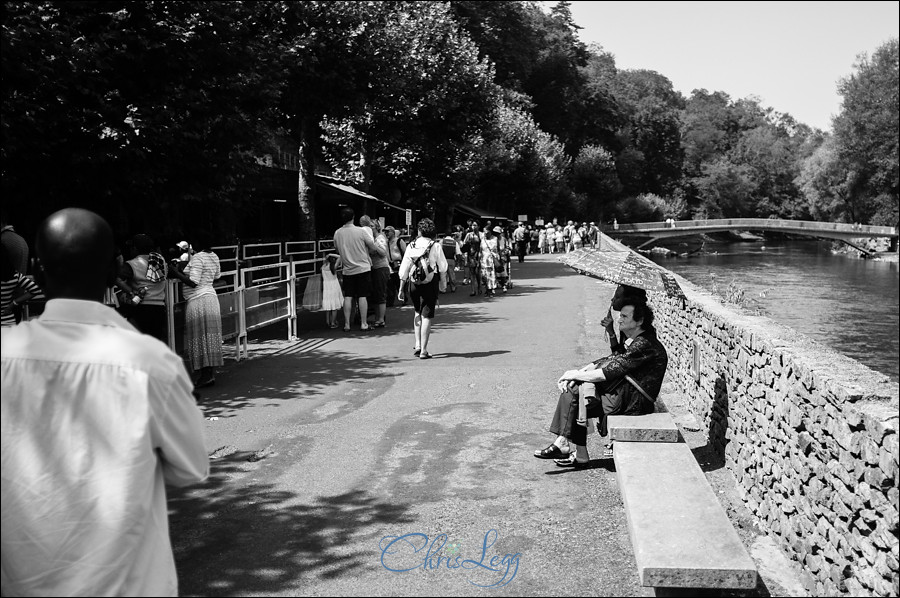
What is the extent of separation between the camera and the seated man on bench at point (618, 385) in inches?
253

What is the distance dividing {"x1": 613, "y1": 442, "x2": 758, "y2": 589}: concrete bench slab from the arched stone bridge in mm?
71401

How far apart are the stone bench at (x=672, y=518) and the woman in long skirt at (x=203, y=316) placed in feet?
16.3

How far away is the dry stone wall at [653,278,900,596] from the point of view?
3686mm

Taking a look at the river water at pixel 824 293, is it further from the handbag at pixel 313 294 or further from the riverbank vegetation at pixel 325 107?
the riverbank vegetation at pixel 325 107

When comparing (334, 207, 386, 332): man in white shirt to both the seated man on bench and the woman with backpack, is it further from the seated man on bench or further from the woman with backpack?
the seated man on bench

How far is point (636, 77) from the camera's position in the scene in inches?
4582

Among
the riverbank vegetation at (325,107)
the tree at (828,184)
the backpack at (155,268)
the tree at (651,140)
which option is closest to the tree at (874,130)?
the riverbank vegetation at (325,107)

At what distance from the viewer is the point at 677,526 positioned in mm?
4473

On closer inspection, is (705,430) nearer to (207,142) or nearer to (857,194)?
(207,142)

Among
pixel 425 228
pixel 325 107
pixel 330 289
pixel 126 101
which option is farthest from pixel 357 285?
pixel 325 107

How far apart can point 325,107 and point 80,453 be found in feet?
70.0

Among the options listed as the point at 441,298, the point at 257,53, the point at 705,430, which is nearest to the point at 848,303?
the point at 441,298

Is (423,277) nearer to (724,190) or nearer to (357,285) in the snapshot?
(357,285)
